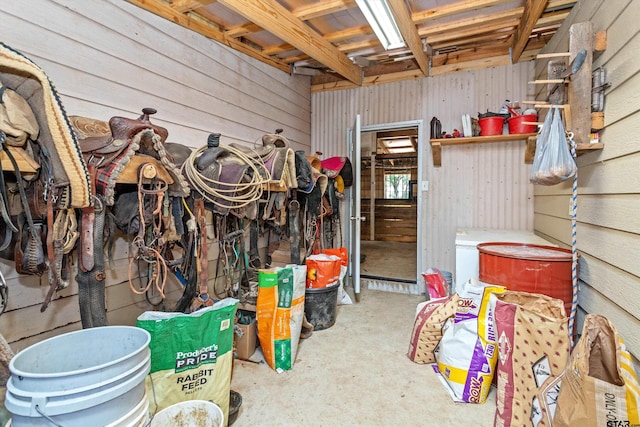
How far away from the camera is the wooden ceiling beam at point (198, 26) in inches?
91.0

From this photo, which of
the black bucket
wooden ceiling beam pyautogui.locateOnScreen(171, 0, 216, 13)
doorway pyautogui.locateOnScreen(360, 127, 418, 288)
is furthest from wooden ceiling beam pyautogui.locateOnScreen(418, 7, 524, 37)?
doorway pyautogui.locateOnScreen(360, 127, 418, 288)

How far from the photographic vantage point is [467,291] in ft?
7.02

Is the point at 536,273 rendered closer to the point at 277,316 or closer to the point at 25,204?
the point at 277,316

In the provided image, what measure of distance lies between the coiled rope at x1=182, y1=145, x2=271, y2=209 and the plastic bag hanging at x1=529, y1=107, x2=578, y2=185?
1.76m

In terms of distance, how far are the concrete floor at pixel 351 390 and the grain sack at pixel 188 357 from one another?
1.01 feet

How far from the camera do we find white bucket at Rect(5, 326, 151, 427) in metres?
0.94

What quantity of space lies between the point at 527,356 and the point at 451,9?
2.69 m

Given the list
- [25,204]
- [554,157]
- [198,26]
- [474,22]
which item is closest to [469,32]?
[474,22]

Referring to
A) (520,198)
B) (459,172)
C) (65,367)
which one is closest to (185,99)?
(65,367)

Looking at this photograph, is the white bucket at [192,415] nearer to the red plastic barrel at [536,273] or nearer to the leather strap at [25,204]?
the leather strap at [25,204]

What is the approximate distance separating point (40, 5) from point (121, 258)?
1527 millimetres

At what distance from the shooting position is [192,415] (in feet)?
4.73

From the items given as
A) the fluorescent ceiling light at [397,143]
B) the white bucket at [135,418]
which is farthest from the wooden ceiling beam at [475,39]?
the fluorescent ceiling light at [397,143]

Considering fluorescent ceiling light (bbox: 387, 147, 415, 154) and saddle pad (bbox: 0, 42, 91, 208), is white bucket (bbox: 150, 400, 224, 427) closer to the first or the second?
saddle pad (bbox: 0, 42, 91, 208)
